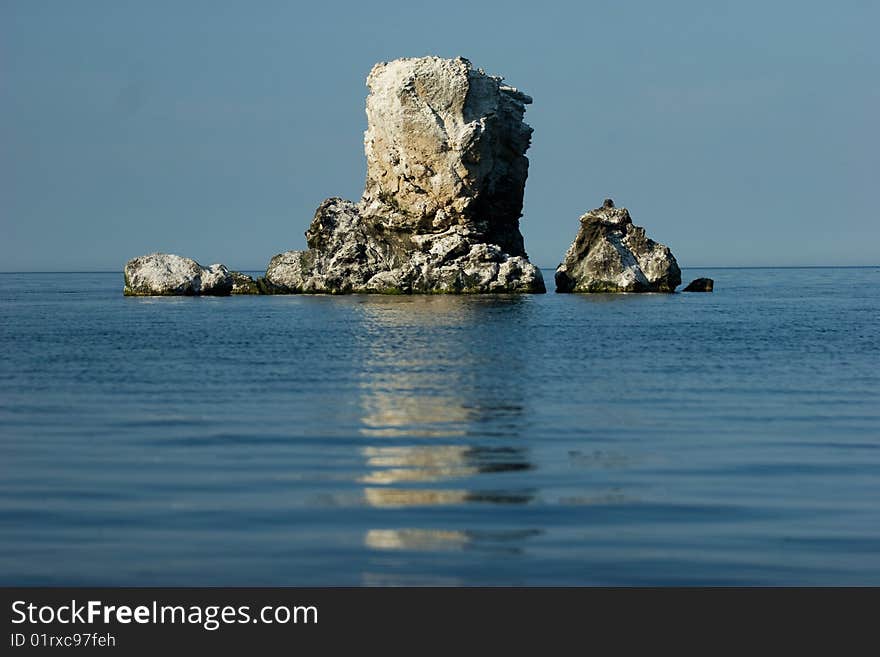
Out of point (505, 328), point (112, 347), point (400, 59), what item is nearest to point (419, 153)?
point (400, 59)

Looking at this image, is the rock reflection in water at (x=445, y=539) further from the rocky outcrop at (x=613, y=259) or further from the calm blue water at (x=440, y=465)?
the rocky outcrop at (x=613, y=259)

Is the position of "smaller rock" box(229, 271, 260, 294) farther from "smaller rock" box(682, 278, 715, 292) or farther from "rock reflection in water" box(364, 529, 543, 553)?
"rock reflection in water" box(364, 529, 543, 553)

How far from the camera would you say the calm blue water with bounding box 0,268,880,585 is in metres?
13.5

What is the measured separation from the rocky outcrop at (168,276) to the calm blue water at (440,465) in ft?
157

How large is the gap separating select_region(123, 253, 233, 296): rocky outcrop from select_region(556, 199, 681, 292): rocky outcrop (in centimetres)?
2498

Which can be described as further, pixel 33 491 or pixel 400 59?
pixel 400 59

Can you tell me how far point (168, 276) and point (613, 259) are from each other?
30.4 meters

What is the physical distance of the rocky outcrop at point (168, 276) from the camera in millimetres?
92938

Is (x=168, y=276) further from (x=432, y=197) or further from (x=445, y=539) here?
(x=445, y=539)

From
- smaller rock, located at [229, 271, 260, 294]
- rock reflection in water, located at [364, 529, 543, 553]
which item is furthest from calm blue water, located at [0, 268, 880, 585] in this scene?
smaller rock, located at [229, 271, 260, 294]

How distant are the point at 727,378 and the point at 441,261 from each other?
5737 centimetres

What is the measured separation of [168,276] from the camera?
92625 mm

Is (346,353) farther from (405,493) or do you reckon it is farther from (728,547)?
(728,547)

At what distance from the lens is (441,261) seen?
90625 millimetres
